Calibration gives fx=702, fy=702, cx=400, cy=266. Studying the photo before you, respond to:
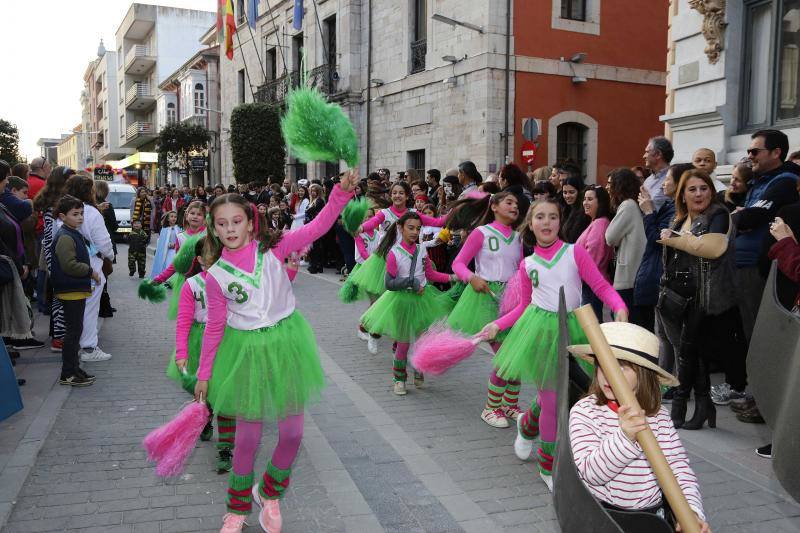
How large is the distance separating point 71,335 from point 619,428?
18.7 feet

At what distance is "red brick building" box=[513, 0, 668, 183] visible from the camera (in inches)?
746

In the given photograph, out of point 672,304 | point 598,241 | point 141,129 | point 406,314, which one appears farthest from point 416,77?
point 141,129

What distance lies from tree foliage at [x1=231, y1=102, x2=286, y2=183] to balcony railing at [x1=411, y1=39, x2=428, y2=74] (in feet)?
25.8

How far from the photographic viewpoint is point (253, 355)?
12.2ft

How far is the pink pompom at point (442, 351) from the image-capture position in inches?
191

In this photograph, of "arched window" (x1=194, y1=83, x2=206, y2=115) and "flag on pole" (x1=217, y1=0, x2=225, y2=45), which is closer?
"flag on pole" (x1=217, y1=0, x2=225, y2=45)

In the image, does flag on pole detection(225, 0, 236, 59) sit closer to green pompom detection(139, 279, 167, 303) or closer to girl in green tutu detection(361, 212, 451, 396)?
green pompom detection(139, 279, 167, 303)

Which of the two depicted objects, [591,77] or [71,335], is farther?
[591,77]

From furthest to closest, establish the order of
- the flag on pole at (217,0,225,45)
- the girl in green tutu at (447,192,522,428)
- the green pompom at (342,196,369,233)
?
the flag on pole at (217,0,225,45) → the green pompom at (342,196,369,233) → the girl in green tutu at (447,192,522,428)

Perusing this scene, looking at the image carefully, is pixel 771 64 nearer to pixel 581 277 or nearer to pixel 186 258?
pixel 581 277

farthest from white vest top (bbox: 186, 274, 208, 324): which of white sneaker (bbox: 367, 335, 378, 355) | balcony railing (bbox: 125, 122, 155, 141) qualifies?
balcony railing (bbox: 125, 122, 155, 141)

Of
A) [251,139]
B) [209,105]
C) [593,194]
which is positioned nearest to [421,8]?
[251,139]

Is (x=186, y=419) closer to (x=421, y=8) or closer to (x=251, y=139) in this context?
(x=421, y=8)

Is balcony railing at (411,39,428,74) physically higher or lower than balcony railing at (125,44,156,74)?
lower
